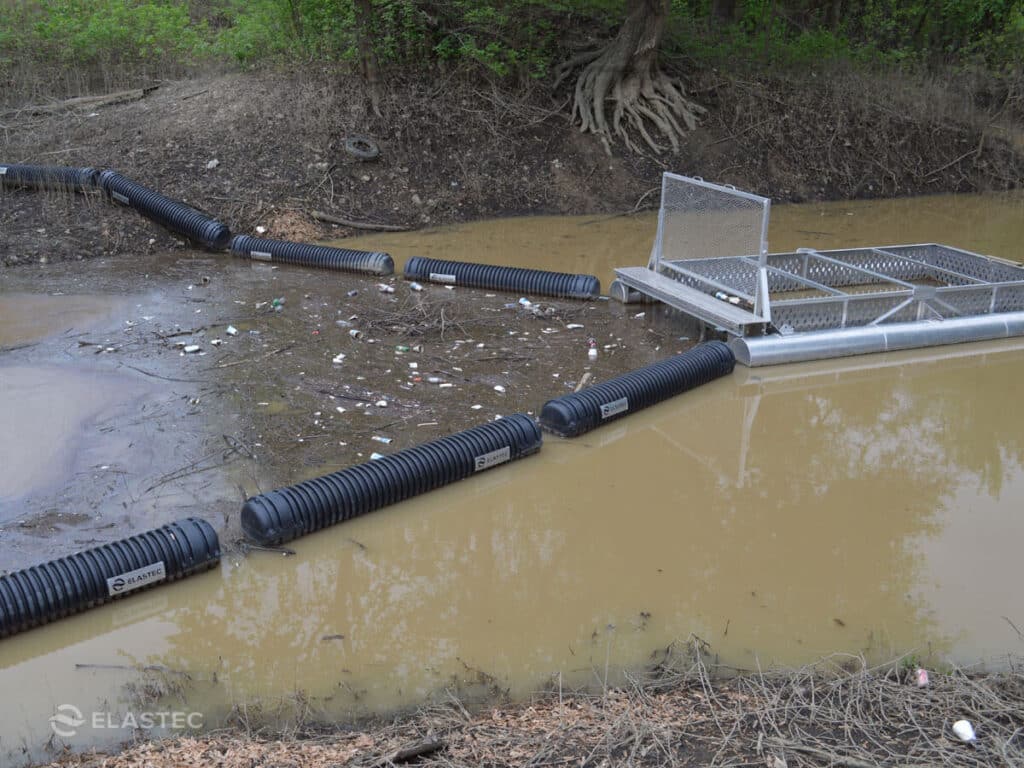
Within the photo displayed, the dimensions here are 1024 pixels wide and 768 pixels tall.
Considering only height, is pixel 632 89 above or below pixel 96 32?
below

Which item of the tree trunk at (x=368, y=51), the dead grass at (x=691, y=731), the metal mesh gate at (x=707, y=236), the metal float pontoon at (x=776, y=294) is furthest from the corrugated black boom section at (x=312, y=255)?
the dead grass at (x=691, y=731)

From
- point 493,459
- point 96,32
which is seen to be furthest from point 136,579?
point 96,32

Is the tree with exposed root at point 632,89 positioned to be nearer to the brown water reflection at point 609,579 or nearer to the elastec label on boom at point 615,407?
the elastec label on boom at point 615,407

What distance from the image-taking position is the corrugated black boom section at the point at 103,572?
17.3 feet

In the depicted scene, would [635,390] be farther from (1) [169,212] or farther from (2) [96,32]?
(2) [96,32]

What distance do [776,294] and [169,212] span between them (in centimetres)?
758

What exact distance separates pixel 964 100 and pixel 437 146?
35.3 feet

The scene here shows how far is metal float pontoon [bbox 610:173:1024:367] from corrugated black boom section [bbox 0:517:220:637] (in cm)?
552

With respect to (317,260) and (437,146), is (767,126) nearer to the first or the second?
(437,146)

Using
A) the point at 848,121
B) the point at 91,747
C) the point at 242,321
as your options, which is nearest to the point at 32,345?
the point at 242,321

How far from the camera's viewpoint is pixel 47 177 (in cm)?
1272

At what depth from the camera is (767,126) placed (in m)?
16.9

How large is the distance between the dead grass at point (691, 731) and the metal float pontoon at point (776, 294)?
493cm

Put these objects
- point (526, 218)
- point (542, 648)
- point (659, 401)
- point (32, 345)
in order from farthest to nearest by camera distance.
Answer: point (526, 218) → point (32, 345) → point (659, 401) → point (542, 648)
